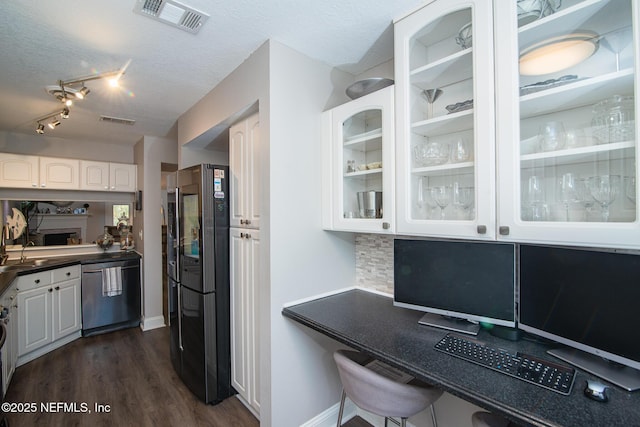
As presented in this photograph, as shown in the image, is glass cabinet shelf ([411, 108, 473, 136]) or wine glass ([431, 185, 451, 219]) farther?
wine glass ([431, 185, 451, 219])

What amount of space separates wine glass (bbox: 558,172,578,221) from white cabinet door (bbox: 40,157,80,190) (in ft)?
15.7

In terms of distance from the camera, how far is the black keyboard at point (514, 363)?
0.98 meters

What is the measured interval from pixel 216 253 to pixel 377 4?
1.89 m

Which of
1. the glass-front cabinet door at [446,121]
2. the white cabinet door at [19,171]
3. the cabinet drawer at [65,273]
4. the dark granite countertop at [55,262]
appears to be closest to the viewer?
the glass-front cabinet door at [446,121]

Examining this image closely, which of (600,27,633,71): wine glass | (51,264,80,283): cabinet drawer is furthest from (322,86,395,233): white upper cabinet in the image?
(51,264,80,283): cabinet drawer

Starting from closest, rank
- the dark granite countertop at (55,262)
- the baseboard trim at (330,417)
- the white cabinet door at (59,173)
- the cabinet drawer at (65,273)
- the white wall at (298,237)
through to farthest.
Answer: the white wall at (298,237) < the baseboard trim at (330,417) < the dark granite countertop at (55,262) < the cabinet drawer at (65,273) < the white cabinet door at (59,173)

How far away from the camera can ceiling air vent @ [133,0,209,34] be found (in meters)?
1.42

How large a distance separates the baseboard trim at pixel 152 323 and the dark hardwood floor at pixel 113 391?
0.42 m

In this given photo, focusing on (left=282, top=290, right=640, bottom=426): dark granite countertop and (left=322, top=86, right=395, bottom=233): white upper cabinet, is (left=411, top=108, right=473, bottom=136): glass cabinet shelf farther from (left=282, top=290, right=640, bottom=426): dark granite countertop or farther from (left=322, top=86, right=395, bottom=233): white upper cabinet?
(left=282, top=290, right=640, bottom=426): dark granite countertop

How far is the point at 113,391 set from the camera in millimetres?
2402

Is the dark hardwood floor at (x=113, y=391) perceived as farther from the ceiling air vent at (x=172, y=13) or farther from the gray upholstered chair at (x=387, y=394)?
the ceiling air vent at (x=172, y=13)

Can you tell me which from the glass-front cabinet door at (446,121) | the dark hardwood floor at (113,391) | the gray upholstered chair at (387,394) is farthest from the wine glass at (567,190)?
the dark hardwood floor at (113,391)

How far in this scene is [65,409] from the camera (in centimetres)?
218

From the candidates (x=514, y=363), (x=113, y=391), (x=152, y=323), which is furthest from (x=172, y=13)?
(x=152, y=323)
